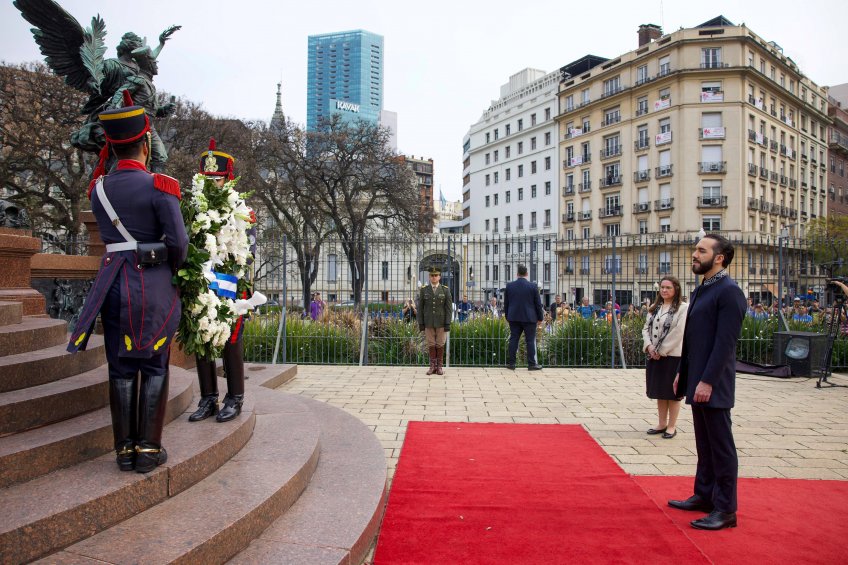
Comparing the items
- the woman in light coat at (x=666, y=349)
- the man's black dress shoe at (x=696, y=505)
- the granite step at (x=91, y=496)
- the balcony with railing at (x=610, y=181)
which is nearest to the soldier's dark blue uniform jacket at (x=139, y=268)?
the granite step at (x=91, y=496)

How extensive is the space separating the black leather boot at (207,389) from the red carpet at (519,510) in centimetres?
149

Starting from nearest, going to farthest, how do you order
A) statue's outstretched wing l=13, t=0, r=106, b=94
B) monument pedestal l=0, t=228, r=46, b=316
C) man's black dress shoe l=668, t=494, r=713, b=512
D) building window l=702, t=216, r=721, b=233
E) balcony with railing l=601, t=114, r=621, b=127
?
1. man's black dress shoe l=668, t=494, r=713, b=512
2. monument pedestal l=0, t=228, r=46, b=316
3. statue's outstretched wing l=13, t=0, r=106, b=94
4. building window l=702, t=216, r=721, b=233
5. balcony with railing l=601, t=114, r=621, b=127

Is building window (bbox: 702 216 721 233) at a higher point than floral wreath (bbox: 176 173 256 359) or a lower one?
higher

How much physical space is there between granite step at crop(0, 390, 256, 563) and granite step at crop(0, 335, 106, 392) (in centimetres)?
77

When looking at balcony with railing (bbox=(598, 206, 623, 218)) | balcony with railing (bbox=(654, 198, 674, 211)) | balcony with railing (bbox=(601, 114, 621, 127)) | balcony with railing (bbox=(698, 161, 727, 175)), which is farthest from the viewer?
balcony with railing (bbox=(601, 114, 621, 127))

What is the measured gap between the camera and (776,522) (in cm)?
362

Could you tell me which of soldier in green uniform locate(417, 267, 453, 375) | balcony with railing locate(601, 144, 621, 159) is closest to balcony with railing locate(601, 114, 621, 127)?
balcony with railing locate(601, 144, 621, 159)

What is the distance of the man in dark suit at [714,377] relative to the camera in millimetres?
3521

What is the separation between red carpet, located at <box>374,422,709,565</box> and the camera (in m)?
3.13

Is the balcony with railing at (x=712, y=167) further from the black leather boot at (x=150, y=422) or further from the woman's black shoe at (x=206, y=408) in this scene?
the black leather boot at (x=150, y=422)

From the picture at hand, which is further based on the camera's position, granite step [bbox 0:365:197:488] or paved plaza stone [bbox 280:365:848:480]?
paved plaza stone [bbox 280:365:848:480]

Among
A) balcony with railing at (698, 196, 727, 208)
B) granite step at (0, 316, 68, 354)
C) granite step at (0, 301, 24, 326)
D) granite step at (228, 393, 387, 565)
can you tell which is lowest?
granite step at (228, 393, 387, 565)

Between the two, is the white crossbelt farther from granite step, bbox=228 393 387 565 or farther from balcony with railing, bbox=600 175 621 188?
balcony with railing, bbox=600 175 621 188

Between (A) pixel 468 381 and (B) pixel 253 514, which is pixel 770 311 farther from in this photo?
(B) pixel 253 514
